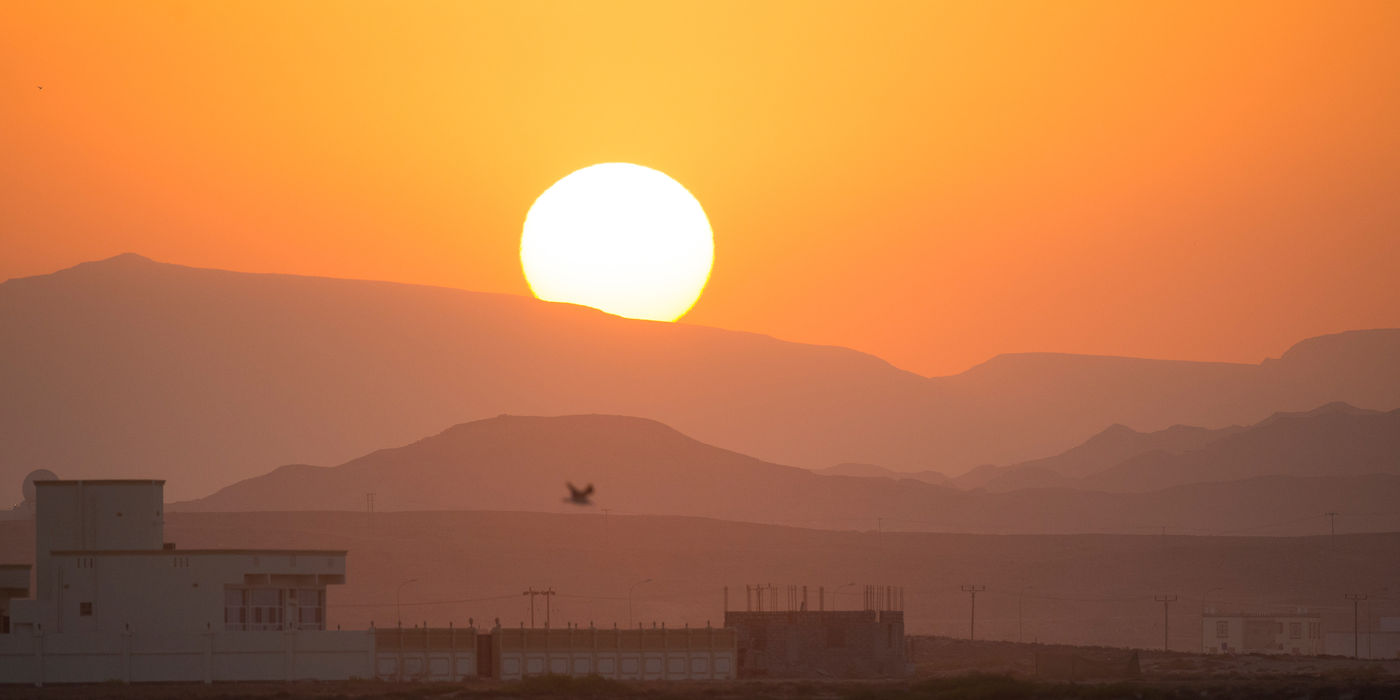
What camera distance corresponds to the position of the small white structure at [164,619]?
2847 inches

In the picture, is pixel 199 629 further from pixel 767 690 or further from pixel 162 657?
pixel 767 690

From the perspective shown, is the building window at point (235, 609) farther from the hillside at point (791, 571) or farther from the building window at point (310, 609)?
the hillside at point (791, 571)

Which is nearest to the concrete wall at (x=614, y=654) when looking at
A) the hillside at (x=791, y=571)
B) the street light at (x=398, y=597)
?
the hillside at (x=791, y=571)

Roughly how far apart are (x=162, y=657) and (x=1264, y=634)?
277 feet

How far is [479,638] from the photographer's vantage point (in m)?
77.8

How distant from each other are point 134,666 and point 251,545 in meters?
105

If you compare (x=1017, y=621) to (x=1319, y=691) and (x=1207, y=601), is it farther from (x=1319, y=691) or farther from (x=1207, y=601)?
(x=1319, y=691)

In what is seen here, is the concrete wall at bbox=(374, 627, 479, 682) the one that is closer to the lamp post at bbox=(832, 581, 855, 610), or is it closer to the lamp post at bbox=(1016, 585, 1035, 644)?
the lamp post at bbox=(1016, 585, 1035, 644)

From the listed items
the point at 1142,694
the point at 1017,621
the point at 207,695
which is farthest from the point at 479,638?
the point at 1017,621

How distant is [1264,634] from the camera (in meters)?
132

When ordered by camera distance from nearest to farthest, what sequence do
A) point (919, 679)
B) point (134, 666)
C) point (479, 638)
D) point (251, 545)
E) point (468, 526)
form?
point (134, 666)
point (479, 638)
point (919, 679)
point (251, 545)
point (468, 526)

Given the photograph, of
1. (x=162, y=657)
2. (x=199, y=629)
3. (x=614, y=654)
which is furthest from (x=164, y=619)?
(x=614, y=654)

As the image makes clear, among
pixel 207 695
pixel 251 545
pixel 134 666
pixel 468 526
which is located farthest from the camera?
pixel 468 526

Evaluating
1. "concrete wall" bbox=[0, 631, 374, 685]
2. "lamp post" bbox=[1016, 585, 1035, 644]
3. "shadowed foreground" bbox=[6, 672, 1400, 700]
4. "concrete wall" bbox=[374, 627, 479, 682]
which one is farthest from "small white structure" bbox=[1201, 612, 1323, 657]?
"concrete wall" bbox=[0, 631, 374, 685]
